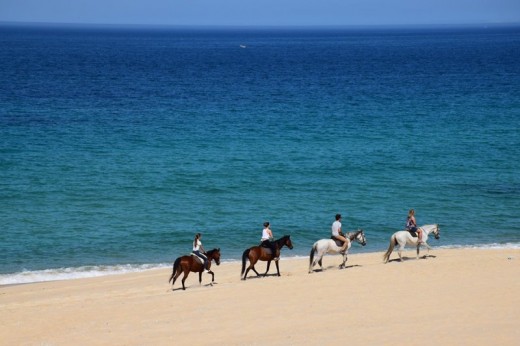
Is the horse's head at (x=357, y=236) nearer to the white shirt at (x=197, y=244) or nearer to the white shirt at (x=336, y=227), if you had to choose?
the white shirt at (x=336, y=227)

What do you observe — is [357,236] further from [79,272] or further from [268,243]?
[79,272]

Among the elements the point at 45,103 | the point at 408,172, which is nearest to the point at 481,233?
the point at 408,172

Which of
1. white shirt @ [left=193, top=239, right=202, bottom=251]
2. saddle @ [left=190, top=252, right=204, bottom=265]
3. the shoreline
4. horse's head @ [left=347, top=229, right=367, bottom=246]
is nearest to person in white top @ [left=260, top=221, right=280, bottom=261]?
saddle @ [left=190, top=252, right=204, bottom=265]

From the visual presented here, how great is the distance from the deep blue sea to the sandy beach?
Result: 570 cm

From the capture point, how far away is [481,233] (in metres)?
34.2

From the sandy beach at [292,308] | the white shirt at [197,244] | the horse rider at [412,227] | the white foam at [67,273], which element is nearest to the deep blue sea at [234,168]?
the white foam at [67,273]

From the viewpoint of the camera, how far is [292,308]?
69.0ft

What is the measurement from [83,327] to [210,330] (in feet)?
11.4

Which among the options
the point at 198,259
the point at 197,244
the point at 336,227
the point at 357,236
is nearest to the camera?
the point at 197,244

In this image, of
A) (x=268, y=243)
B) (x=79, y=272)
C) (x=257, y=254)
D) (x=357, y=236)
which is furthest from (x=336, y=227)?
(x=79, y=272)

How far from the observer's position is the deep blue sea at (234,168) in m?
33.5

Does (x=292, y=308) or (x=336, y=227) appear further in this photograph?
(x=336, y=227)

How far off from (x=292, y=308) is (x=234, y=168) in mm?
26620

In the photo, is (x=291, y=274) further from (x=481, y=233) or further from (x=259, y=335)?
(x=481, y=233)
